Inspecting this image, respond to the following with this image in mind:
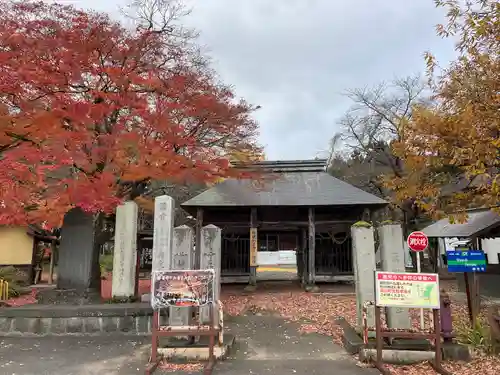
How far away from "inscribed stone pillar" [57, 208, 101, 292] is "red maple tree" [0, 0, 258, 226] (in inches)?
19.2

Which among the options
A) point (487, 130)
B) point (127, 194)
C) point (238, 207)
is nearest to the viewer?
point (487, 130)

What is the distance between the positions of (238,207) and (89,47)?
8.11 meters

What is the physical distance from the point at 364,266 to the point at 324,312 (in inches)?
A: 174

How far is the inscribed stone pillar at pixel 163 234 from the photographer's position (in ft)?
27.5

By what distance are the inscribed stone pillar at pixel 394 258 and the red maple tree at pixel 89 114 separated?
7013 millimetres

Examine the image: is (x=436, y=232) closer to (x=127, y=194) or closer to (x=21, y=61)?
(x=127, y=194)

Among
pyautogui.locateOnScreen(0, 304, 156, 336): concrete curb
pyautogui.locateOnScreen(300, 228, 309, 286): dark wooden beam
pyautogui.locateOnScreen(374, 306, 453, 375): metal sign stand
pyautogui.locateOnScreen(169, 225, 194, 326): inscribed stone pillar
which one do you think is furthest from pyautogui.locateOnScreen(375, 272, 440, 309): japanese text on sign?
pyautogui.locateOnScreen(300, 228, 309, 286): dark wooden beam

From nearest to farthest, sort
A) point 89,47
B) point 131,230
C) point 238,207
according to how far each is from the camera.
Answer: point 131,230 < point 89,47 < point 238,207

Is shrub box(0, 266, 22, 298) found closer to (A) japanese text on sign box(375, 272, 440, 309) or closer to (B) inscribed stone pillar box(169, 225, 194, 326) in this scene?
(B) inscribed stone pillar box(169, 225, 194, 326)

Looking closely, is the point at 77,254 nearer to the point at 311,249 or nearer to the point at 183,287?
the point at 183,287

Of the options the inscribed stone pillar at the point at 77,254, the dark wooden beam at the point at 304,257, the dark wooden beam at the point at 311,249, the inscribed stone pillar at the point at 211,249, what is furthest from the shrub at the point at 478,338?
the inscribed stone pillar at the point at 77,254

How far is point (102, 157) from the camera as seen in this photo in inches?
485

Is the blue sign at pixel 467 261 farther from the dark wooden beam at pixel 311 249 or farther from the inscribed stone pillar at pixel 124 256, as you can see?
the inscribed stone pillar at pixel 124 256

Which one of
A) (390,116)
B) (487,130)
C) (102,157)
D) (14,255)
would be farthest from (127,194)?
(390,116)
